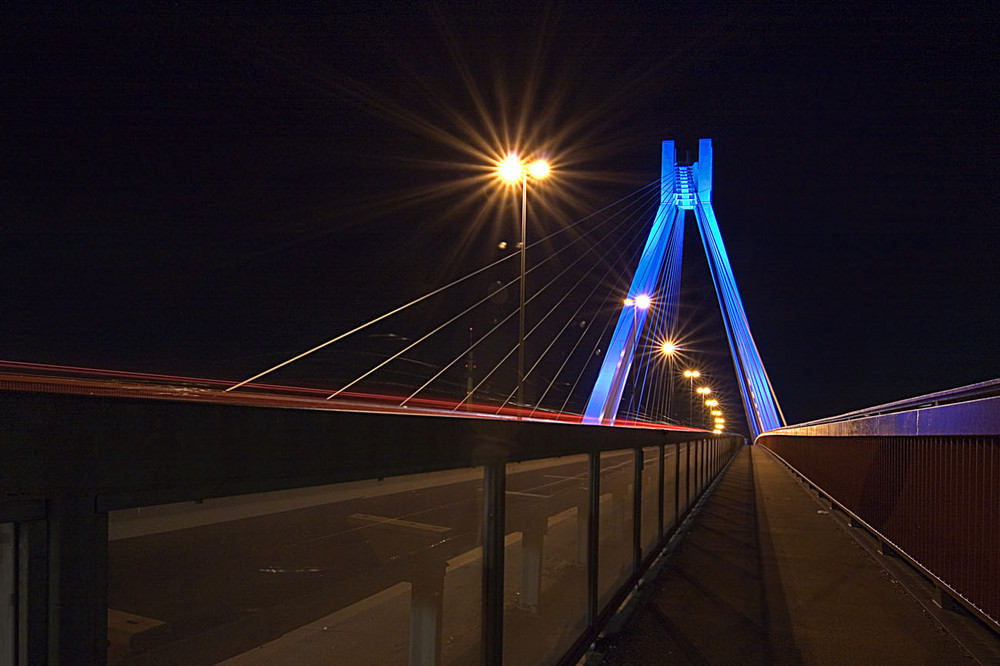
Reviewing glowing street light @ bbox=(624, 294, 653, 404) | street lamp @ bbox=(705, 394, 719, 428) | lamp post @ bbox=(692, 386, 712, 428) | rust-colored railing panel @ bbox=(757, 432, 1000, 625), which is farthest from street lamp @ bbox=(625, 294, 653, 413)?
street lamp @ bbox=(705, 394, 719, 428)

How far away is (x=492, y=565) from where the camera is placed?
2.72 m

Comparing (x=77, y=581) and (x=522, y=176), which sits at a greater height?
(x=522, y=176)

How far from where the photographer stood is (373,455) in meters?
1.85

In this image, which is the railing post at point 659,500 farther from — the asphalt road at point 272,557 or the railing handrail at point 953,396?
the asphalt road at point 272,557

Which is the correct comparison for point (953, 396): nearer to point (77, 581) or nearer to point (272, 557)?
point (272, 557)

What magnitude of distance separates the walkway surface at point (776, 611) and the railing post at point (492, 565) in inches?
69.5

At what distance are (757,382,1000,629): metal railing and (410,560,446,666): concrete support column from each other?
3.34m

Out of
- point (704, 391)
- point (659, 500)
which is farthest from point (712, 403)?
point (659, 500)

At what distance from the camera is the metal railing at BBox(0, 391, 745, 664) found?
3.48 feet

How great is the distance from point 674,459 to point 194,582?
23.2 ft

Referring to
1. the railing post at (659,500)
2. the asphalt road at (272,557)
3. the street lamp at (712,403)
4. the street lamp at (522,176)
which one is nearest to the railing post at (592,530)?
the asphalt road at (272,557)

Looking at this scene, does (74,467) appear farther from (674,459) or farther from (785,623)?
(674,459)

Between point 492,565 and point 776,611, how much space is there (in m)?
3.77

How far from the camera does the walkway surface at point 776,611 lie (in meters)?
4.55
